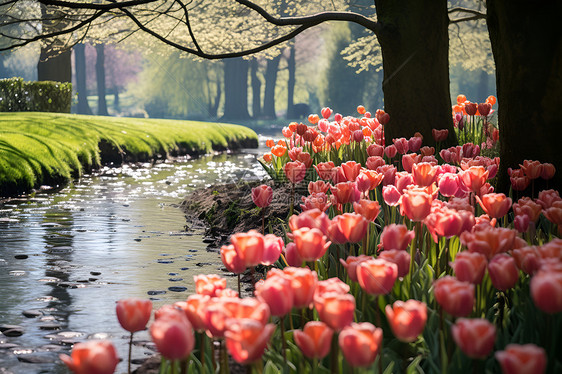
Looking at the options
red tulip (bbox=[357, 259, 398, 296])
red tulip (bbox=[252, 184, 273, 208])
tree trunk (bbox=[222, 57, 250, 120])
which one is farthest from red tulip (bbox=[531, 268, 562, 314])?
tree trunk (bbox=[222, 57, 250, 120])

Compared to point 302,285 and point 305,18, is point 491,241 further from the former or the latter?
point 305,18

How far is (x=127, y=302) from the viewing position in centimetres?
208

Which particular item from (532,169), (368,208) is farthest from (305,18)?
(368,208)

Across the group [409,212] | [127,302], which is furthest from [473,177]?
[127,302]

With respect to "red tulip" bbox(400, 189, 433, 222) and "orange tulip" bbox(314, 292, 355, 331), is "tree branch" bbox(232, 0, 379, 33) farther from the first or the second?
"orange tulip" bbox(314, 292, 355, 331)

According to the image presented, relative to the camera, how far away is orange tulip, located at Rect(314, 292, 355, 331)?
6.39 ft

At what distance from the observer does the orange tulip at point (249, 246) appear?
2424mm

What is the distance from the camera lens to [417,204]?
3.10m

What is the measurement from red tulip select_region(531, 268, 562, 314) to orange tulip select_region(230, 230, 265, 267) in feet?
3.14

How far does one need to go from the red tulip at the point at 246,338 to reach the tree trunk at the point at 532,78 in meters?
4.13

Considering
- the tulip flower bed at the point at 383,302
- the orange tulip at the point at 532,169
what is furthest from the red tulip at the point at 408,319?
the orange tulip at the point at 532,169

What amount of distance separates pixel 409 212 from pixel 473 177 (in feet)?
2.69

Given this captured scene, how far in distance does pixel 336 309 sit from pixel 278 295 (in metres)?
0.19

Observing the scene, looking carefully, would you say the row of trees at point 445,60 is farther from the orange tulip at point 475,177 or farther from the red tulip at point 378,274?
the red tulip at point 378,274
